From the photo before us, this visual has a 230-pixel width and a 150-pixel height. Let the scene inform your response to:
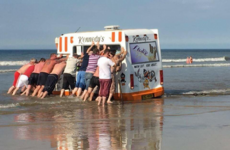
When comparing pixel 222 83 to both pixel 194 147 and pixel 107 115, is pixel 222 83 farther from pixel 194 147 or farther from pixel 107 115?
pixel 194 147

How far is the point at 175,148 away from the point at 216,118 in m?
3.11

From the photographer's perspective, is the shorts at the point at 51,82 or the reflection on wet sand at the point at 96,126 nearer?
the reflection on wet sand at the point at 96,126

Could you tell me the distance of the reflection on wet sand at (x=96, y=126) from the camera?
22.6ft

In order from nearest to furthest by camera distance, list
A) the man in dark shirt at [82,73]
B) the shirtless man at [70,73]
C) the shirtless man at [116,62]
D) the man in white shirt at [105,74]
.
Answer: the man in white shirt at [105,74]
the shirtless man at [116,62]
the man in dark shirt at [82,73]
the shirtless man at [70,73]

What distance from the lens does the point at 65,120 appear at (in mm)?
9258

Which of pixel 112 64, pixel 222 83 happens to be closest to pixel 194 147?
pixel 112 64

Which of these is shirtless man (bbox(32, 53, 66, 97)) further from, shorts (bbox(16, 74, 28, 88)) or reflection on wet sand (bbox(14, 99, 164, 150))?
reflection on wet sand (bbox(14, 99, 164, 150))

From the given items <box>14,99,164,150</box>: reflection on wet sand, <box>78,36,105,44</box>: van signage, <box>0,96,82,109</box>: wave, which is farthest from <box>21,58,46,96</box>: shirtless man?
<box>14,99,164,150</box>: reflection on wet sand

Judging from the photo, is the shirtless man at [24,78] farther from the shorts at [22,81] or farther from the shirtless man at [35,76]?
the shirtless man at [35,76]

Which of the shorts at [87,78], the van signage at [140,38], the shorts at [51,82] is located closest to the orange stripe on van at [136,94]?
the shorts at [51,82]

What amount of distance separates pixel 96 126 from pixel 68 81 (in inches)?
198

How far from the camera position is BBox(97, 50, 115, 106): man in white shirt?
11703 mm

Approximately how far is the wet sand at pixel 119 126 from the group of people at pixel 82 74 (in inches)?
24.5

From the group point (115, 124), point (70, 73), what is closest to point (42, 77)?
point (70, 73)
